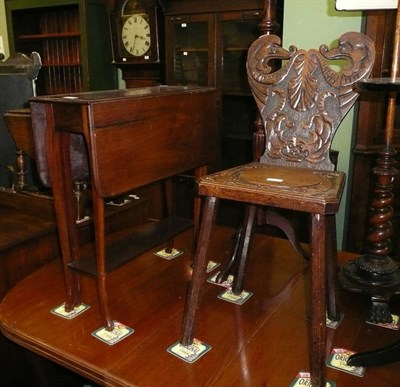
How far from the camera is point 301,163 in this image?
5.67 ft

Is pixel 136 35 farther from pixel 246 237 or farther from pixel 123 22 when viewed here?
pixel 246 237

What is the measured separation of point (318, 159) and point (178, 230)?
694 millimetres

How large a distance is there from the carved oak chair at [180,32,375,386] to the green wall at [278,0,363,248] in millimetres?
1360

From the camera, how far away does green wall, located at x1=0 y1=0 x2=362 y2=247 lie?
2881 millimetres

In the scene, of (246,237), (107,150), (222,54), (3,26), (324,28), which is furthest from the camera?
(3,26)

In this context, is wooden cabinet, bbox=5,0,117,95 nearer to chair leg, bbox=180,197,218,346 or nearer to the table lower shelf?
the table lower shelf

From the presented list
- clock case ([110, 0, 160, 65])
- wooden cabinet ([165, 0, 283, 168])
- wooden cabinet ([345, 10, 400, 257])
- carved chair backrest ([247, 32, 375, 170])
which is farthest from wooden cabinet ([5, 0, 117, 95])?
carved chair backrest ([247, 32, 375, 170])

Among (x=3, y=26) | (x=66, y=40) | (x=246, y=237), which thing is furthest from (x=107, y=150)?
(x=3, y=26)

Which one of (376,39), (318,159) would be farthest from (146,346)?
(376,39)

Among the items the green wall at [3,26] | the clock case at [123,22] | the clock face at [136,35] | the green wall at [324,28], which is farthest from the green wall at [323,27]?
the green wall at [3,26]

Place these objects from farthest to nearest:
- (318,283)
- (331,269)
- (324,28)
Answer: (324,28), (331,269), (318,283)

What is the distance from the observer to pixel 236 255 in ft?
6.27

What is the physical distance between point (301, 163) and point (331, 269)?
1.38 ft

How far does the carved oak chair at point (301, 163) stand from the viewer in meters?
1.27
